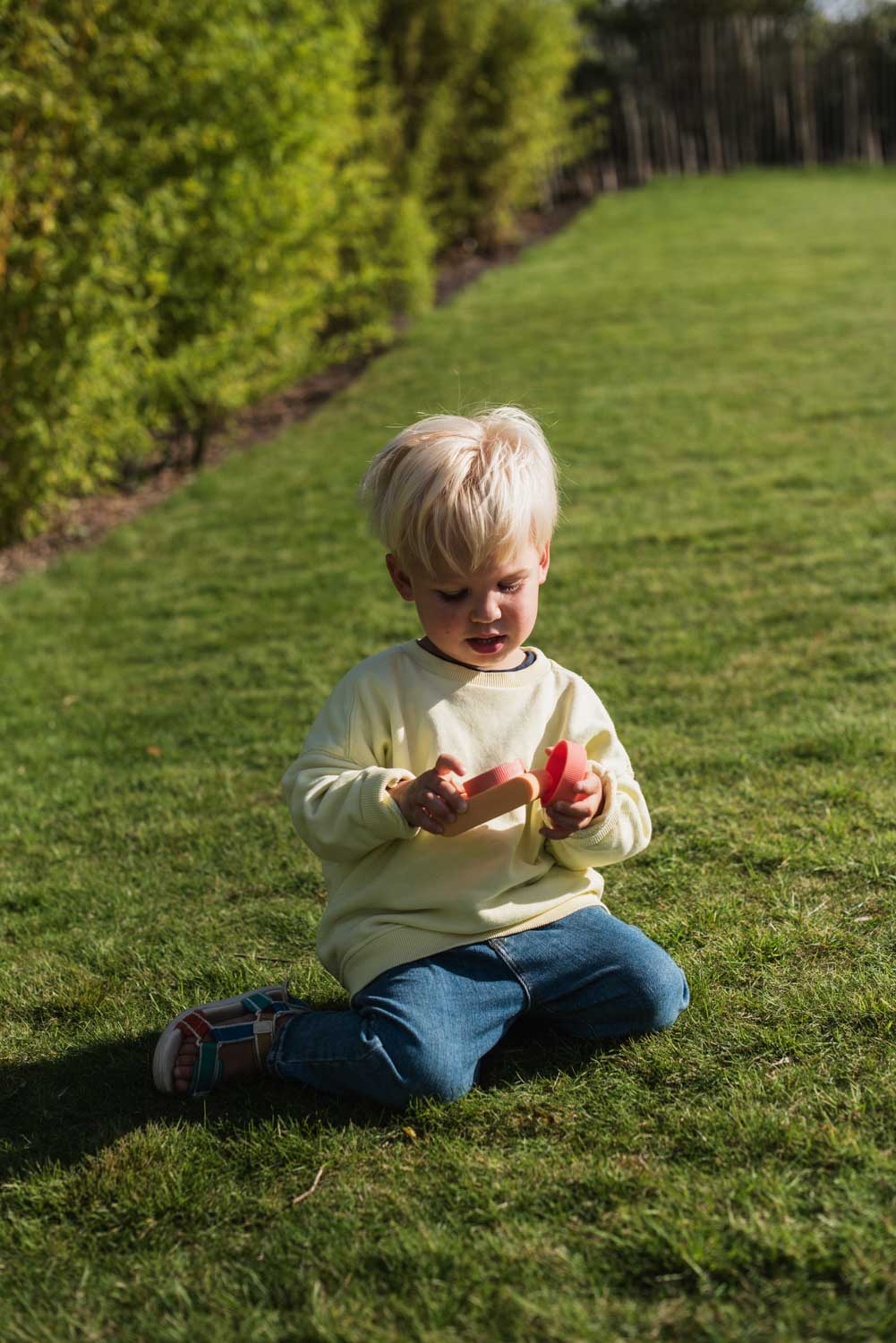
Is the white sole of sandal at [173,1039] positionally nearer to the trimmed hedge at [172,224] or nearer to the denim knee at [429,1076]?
the denim knee at [429,1076]

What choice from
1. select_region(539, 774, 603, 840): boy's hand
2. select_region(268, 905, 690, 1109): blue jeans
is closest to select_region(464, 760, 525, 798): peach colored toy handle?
select_region(539, 774, 603, 840): boy's hand

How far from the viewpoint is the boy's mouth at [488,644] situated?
7.36ft

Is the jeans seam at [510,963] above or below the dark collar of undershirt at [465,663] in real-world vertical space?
below

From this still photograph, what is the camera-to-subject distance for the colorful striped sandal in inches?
A: 87.1

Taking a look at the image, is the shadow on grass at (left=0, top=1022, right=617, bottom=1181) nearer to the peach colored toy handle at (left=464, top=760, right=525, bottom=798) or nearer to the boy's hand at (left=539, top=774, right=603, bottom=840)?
the boy's hand at (left=539, top=774, right=603, bottom=840)

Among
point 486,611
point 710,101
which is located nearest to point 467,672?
point 486,611

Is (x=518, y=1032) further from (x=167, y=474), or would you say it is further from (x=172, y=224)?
(x=167, y=474)

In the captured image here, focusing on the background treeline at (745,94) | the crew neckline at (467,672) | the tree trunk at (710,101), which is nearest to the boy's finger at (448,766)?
the crew neckline at (467,672)

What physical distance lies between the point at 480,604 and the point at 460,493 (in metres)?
0.19

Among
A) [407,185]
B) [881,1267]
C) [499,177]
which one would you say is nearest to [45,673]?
[881,1267]

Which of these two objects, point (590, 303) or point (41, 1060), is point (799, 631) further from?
point (590, 303)

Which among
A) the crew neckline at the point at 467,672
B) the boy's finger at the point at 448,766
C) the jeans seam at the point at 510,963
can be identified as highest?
the crew neckline at the point at 467,672

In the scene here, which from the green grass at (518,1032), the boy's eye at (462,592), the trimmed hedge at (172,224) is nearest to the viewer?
the green grass at (518,1032)

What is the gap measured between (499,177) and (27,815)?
33.5 ft
